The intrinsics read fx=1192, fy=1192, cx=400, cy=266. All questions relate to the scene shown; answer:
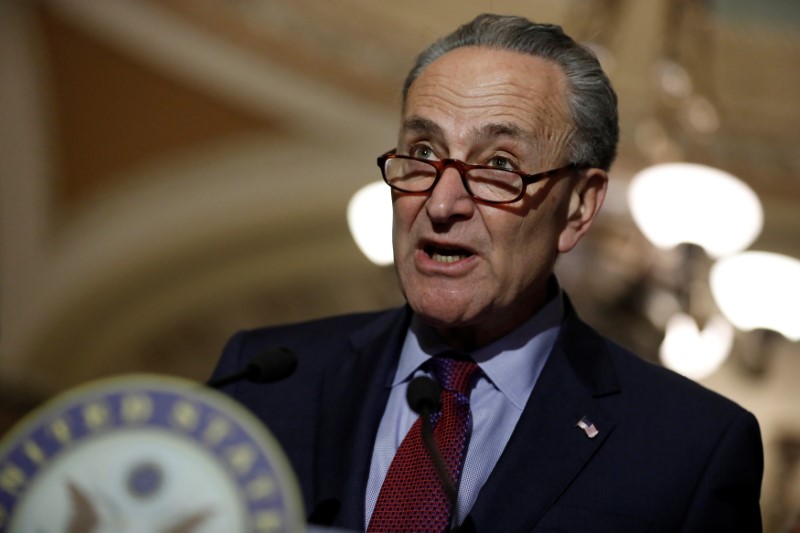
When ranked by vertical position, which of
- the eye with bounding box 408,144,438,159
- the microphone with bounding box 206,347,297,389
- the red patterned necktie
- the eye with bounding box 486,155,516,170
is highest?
the eye with bounding box 408,144,438,159

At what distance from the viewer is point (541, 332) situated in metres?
1.83

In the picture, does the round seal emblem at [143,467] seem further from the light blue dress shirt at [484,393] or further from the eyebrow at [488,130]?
the eyebrow at [488,130]

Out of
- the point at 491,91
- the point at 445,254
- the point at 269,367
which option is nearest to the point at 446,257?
the point at 445,254

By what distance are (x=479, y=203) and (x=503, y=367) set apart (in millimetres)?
253

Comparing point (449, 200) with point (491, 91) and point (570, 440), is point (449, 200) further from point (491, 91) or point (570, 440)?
point (570, 440)

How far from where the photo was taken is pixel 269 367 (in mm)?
1407

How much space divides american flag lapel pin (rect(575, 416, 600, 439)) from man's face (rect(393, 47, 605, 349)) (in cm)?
19

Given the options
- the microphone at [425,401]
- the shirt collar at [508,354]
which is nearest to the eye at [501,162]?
the shirt collar at [508,354]

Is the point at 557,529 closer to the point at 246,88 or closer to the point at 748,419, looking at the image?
the point at 748,419

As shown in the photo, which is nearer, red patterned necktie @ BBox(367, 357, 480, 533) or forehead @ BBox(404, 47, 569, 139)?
red patterned necktie @ BBox(367, 357, 480, 533)

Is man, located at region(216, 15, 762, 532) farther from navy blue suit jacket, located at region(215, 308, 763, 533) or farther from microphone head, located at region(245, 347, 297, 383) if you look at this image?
microphone head, located at region(245, 347, 297, 383)

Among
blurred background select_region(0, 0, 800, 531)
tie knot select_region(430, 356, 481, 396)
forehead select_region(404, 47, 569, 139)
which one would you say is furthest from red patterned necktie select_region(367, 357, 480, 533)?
blurred background select_region(0, 0, 800, 531)

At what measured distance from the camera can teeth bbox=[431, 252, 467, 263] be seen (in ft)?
5.51

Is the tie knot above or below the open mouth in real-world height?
below
